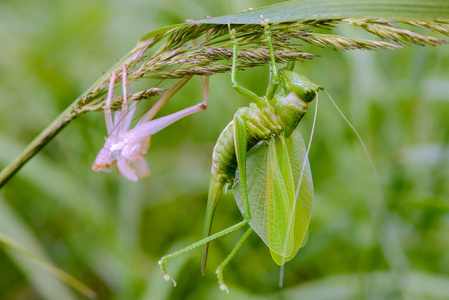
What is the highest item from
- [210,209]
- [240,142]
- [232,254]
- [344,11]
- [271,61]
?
[344,11]

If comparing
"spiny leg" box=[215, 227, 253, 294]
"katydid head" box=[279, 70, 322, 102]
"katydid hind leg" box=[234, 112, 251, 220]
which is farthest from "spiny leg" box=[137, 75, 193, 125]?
"spiny leg" box=[215, 227, 253, 294]

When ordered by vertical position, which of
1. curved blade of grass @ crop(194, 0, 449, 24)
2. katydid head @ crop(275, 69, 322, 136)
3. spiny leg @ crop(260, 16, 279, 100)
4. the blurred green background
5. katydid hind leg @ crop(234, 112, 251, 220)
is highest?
curved blade of grass @ crop(194, 0, 449, 24)

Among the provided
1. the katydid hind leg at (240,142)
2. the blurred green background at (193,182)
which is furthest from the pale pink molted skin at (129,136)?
the blurred green background at (193,182)

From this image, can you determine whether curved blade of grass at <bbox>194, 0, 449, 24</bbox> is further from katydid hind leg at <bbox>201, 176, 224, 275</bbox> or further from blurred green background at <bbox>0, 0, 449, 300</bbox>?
blurred green background at <bbox>0, 0, 449, 300</bbox>

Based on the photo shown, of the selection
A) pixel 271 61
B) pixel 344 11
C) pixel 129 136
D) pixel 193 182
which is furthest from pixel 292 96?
pixel 193 182

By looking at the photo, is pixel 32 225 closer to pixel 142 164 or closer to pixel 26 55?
pixel 26 55

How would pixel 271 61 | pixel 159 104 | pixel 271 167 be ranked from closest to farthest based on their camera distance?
pixel 271 61
pixel 159 104
pixel 271 167

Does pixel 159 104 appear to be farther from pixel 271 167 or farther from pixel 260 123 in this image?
pixel 271 167

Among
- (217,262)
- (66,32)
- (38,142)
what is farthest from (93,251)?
(66,32)
